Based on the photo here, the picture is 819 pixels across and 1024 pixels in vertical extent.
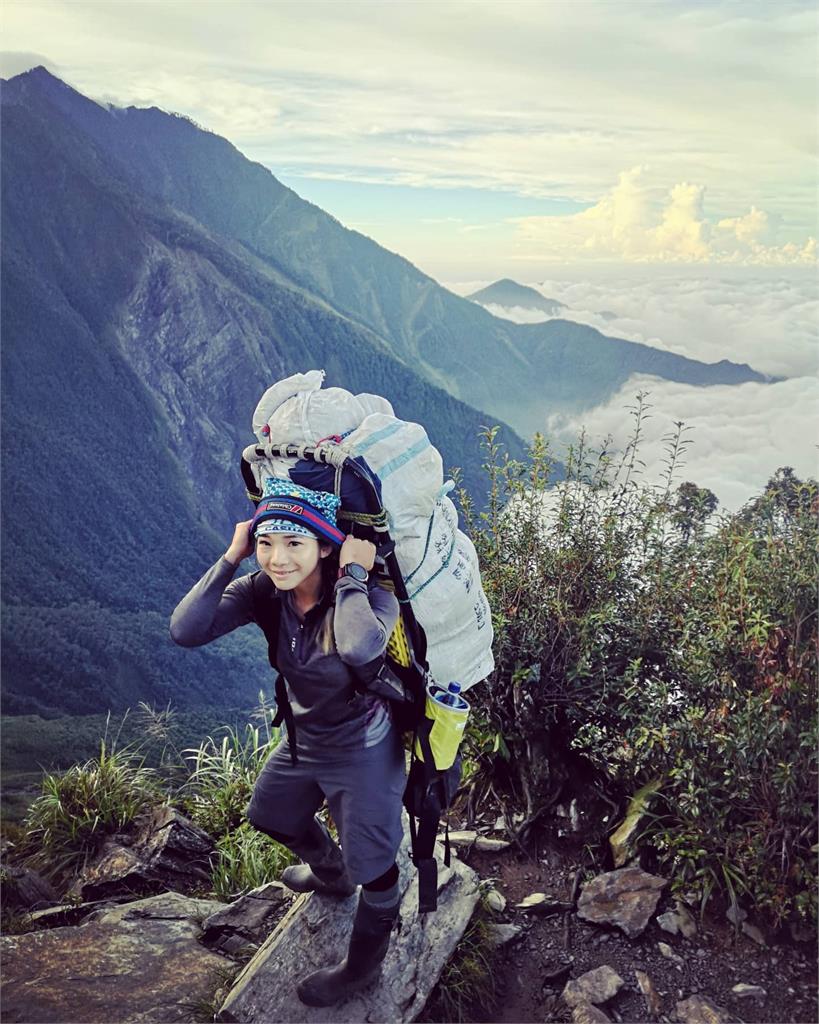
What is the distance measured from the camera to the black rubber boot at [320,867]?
3.33 m

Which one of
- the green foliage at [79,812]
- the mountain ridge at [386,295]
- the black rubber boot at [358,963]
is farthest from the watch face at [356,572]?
the mountain ridge at [386,295]

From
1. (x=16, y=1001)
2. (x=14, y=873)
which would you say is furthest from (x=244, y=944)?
(x=14, y=873)

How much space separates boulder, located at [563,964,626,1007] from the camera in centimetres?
329

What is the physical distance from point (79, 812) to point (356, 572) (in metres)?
3.20

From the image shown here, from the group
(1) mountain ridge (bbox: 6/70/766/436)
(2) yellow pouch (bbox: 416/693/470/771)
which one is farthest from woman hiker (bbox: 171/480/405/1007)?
(1) mountain ridge (bbox: 6/70/766/436)

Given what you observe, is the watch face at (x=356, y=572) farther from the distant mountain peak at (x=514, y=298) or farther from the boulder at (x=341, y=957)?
the distant mountain peak at (x=514, y=298)

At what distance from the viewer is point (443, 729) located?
2.90m

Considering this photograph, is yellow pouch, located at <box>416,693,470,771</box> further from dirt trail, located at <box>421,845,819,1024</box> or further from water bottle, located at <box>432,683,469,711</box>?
dirt trail, located at <box>421,845,819,1024</box>

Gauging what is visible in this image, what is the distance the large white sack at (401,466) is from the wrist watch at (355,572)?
0.23 metres

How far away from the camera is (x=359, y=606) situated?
2482 millimetres

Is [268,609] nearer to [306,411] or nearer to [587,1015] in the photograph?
[306,411]

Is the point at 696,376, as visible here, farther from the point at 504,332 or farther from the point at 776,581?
the point at 776,581

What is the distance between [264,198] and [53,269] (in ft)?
132

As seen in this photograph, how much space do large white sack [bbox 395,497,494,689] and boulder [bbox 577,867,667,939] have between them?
1.27 metres
